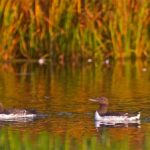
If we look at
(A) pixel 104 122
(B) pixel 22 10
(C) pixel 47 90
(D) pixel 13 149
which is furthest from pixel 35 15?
(D) pixel 13 149

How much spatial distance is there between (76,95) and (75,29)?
6497 millimetres

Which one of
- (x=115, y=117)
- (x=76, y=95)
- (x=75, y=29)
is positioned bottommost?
(x=115, y=117)

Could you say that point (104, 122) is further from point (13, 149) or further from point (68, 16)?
point (68, 16)

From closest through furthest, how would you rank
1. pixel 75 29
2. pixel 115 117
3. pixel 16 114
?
1. pixel 115 117
2. pixel 16 114
3. pixel 75 29

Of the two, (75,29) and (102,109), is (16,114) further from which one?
(75,29)

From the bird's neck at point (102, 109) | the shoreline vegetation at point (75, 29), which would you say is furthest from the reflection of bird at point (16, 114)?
the shoreline vegetation at point (75, 29)

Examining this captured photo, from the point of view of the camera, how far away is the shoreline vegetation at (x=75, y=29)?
25.0 meters

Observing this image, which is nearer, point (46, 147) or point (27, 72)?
Answer: point (46, 147)

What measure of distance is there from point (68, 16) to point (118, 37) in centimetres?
131

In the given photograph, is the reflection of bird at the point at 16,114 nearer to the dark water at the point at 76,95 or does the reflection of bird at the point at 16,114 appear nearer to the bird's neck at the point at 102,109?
the dark water at the point at 76,95

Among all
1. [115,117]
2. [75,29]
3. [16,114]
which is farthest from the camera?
[75,29]

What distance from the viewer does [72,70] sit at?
79.2 feet

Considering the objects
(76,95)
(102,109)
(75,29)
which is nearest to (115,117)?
(102,109)

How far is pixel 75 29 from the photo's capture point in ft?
83.1
